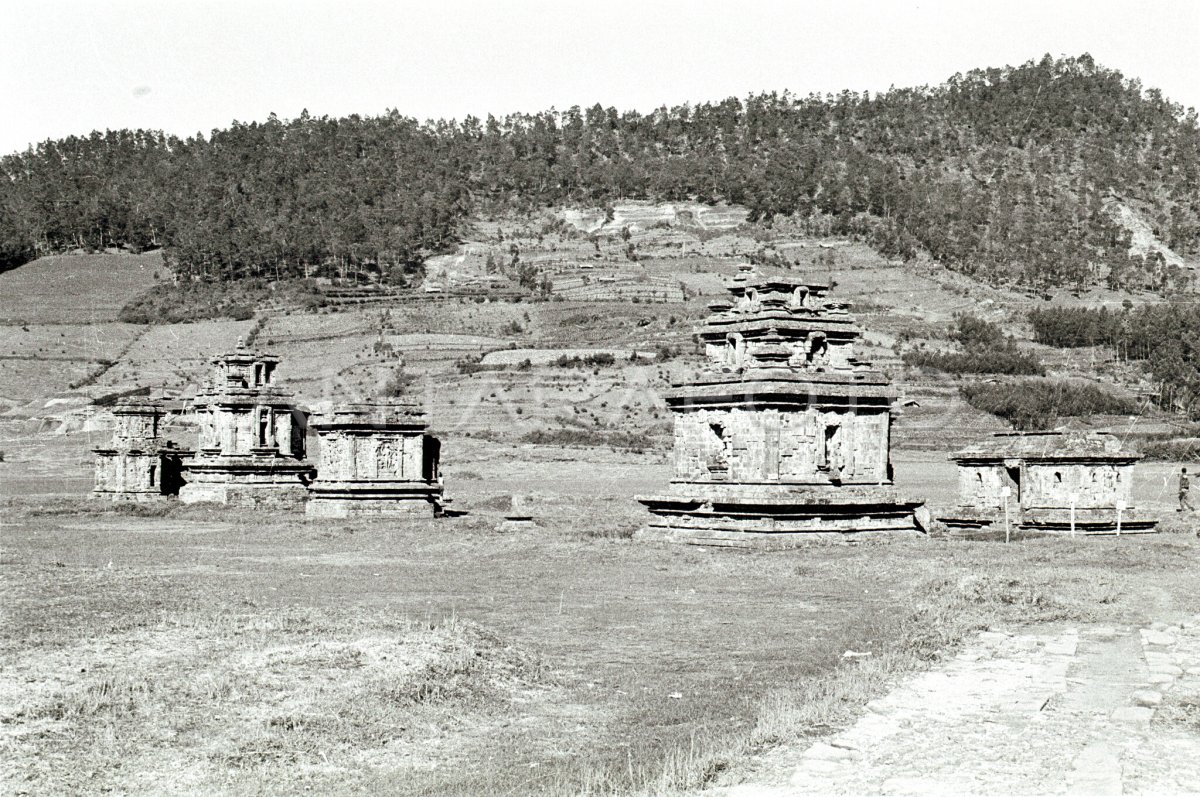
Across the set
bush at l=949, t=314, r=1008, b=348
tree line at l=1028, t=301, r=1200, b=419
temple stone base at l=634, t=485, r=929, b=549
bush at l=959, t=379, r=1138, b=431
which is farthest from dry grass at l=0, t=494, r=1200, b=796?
bush at l=949, t=314, r=1008, b=348

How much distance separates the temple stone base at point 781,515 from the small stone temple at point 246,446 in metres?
19.1

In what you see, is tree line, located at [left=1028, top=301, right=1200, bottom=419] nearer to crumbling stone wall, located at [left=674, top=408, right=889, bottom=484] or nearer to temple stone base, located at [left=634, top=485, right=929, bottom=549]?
crumbling stone wall, located at [left=674, top=408, right=889, bottom=484]

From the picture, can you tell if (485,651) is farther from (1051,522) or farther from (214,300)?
(214,300)

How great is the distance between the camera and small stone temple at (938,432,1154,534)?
33.8 m

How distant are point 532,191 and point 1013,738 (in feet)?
557

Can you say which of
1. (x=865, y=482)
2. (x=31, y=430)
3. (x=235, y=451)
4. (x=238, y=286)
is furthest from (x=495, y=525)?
(x=238, y=286)

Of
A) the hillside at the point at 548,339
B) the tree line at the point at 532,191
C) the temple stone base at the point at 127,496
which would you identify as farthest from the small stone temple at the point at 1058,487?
the tree line at the point at 532,191

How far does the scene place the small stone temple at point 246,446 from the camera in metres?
45.7

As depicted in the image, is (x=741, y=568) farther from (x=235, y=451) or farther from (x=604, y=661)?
(x=235, y=451)

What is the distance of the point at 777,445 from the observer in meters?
29.8

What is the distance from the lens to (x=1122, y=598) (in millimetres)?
20188

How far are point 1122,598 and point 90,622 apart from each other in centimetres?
1417

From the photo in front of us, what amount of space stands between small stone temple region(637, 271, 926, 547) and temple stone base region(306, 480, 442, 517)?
34.7ft

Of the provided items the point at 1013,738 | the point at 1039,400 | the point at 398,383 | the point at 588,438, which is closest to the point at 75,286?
the point at 398,383
